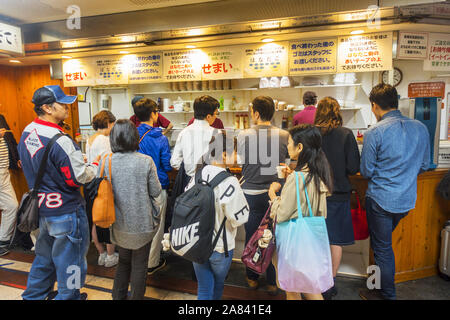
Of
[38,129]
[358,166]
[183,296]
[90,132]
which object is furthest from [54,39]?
[358,166]

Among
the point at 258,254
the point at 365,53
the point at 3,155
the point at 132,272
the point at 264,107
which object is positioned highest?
the point at 365,53

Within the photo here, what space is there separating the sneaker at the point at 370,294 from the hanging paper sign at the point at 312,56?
2.49 m

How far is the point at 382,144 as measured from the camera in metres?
2.17

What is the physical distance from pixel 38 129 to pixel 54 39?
3311mm

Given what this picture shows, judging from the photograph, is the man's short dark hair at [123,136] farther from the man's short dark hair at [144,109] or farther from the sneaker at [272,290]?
the sneaker at [272,290]

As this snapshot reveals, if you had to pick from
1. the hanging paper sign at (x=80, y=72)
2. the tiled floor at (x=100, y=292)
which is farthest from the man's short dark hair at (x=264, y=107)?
the hanging paper sign at (x=80, y=72)

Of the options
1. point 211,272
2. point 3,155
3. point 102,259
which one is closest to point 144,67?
point 3,155

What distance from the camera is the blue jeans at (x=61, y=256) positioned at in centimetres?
195

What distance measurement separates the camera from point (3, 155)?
3.47 metres

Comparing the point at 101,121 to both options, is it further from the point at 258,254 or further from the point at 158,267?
the point at 258,254

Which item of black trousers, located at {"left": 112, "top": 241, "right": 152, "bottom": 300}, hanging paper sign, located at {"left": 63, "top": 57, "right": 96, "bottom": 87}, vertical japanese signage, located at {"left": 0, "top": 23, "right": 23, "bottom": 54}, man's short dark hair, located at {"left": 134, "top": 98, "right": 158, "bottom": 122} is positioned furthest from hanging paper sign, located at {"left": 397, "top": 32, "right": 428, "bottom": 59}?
vertical japanese signage, located at {"left": 0, "top": 23, "right": 23, "bottom": 54}

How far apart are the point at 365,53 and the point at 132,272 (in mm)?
3432

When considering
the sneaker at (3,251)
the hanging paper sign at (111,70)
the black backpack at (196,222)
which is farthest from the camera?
the hanging paper sign at (111,70)
